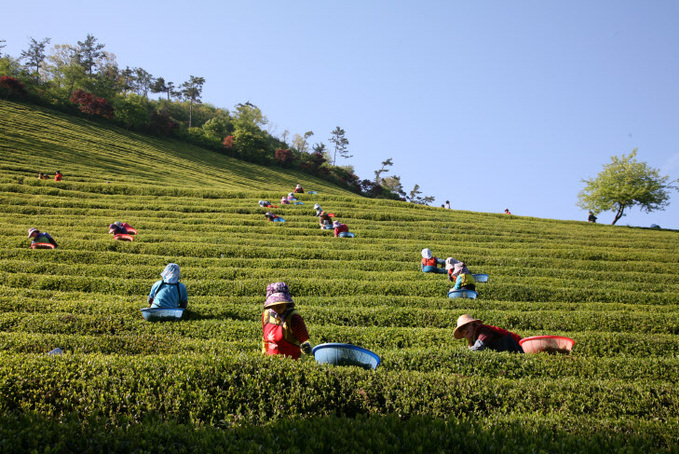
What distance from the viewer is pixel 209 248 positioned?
746 inches

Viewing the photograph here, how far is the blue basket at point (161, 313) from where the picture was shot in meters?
9.48

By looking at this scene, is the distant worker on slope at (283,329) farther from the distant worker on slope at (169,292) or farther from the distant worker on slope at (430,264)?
the distant worker on slope at (430,264)

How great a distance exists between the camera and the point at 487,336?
7.93 meters

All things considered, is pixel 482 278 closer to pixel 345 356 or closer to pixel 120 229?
pixel 345 356

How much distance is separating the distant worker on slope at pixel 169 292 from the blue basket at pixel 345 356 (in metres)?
5.21

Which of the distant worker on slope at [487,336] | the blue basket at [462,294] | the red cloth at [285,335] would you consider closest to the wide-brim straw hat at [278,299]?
the red cloth at [285,335]

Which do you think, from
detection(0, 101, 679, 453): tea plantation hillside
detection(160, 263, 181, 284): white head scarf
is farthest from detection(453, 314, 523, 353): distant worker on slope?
detection(160, 263, 181, 284): white head scarf

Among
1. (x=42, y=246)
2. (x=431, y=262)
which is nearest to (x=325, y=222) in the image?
(x=431, y=262)

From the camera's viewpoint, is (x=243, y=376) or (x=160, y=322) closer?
(x=243, y=376)

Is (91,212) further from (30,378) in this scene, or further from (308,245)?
(30,378)

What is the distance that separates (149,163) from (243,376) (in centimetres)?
4747

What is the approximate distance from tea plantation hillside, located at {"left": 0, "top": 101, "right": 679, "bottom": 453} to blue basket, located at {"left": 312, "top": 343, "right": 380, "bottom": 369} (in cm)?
28

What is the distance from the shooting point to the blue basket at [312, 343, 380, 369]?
6074mm

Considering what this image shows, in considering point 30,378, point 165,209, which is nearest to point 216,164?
point 165,209
